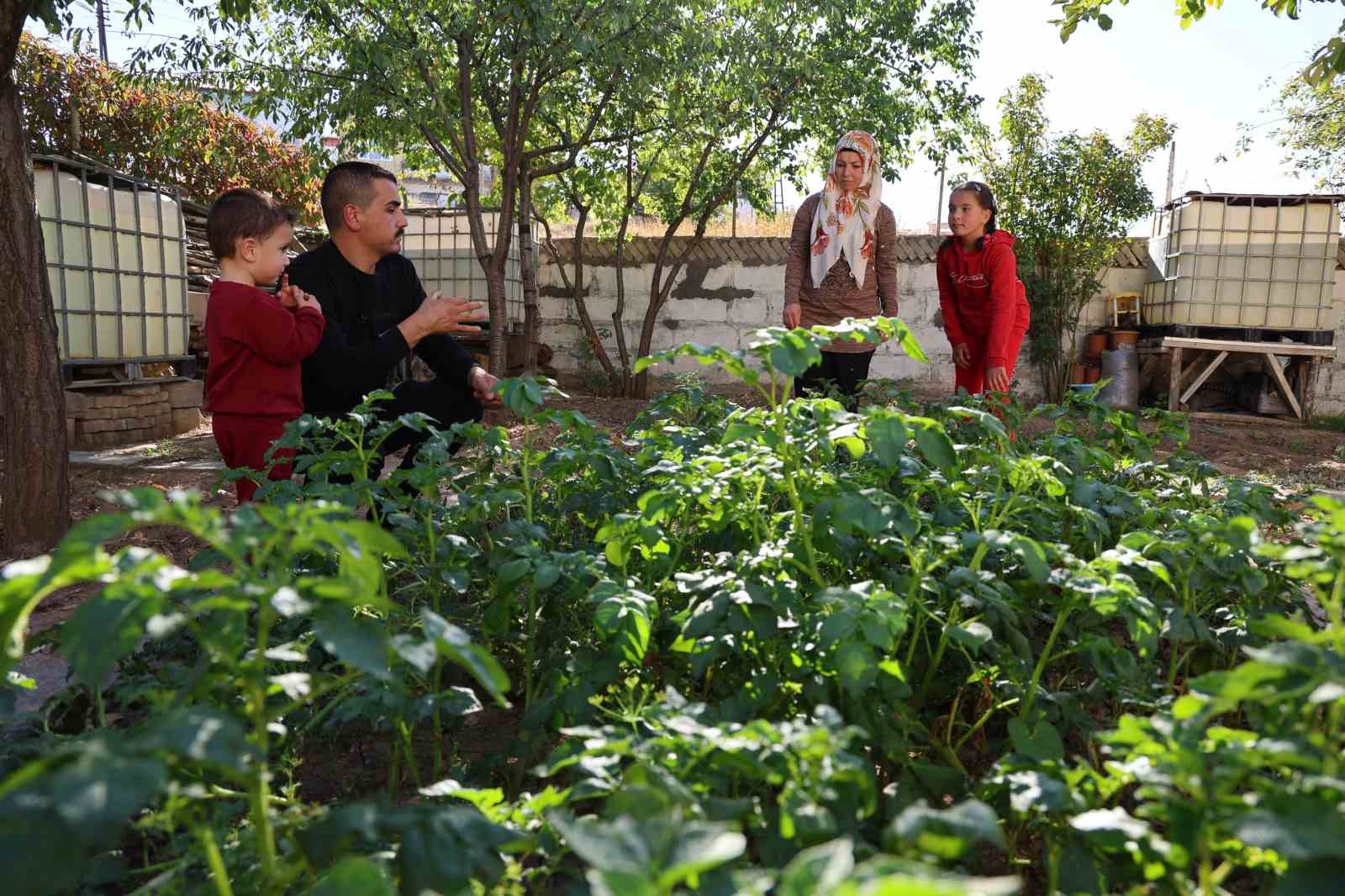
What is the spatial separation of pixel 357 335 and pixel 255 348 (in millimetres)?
714

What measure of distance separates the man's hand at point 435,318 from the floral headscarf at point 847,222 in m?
1.94

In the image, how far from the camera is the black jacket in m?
3.32

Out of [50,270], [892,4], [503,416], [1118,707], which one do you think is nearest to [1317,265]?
[892,4]

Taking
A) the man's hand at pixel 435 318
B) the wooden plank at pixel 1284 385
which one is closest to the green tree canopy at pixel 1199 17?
the man's hand at pixel 435 318

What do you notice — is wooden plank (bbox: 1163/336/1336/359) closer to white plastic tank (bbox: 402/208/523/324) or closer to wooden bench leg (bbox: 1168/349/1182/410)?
wooden bench leg (bbox: 1168/349/1182/410)

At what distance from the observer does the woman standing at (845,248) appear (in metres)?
4.67

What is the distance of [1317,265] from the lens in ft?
30.3

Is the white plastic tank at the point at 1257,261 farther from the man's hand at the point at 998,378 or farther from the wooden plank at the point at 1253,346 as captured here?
the man's hand at the point at 998,378

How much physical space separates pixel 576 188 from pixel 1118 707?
7.82 meters

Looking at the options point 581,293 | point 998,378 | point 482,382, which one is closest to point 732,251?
point 581,293

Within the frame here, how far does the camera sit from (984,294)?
15.1ft

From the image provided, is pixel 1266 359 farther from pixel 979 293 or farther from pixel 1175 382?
pixel 979 293

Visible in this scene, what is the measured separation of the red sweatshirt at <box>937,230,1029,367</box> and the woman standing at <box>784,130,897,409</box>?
263 mm

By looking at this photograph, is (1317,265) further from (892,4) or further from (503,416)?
(503,416)
